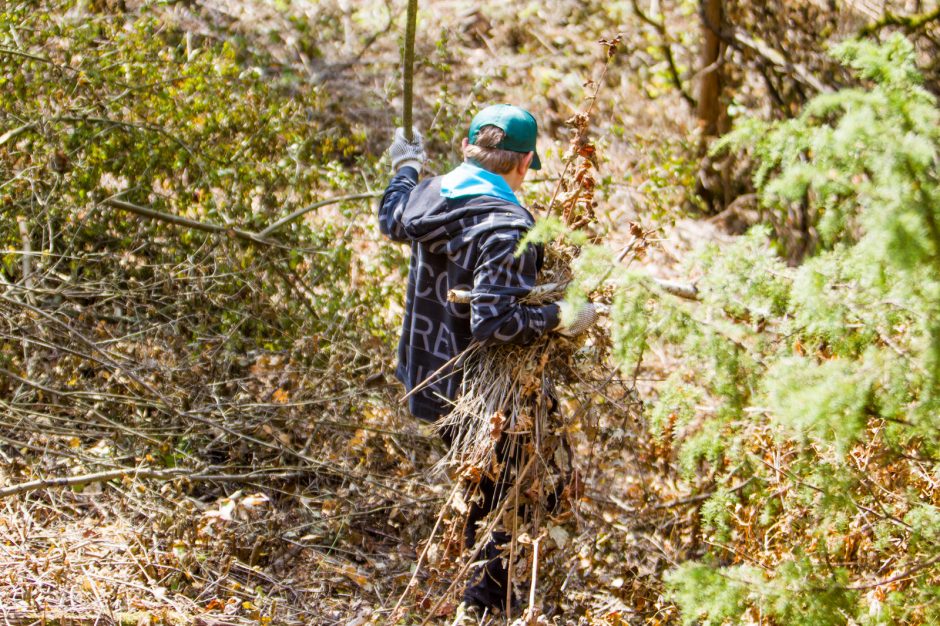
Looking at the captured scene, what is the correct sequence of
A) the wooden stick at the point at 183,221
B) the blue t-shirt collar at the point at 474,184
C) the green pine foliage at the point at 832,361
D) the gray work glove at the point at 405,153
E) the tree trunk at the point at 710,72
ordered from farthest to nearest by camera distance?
the tree trunk at the point at 710,72, the wooden stick at the point at 183,221, the gray work glove at the point at 405,153, the blue t-shirt collar at the point at 474,184, the green pine foliage at the point at 832,361

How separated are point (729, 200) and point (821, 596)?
5.80 meters

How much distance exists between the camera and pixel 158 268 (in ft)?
16.2

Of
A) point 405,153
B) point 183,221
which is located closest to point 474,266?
point 405,153

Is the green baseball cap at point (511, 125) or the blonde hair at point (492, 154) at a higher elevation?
the green baseball cap at point (511, 125)

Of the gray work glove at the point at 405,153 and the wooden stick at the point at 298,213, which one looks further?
the wooden stick at the point at 298,213

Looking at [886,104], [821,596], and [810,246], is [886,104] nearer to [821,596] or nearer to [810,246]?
[821,596]

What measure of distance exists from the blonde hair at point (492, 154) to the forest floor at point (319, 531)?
0.89m

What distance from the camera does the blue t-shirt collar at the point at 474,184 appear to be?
320cm

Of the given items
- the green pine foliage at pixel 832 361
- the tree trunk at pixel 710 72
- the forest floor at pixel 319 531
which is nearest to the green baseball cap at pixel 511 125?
the green pine foliage at pixel 832 361

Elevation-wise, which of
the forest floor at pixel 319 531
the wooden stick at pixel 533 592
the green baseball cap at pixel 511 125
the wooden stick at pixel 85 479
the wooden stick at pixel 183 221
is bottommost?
the forest floor at pixel 319 531

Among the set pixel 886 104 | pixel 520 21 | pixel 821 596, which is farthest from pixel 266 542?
pixel 520 21

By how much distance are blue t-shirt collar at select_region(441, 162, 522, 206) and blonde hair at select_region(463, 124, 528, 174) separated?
0.03m

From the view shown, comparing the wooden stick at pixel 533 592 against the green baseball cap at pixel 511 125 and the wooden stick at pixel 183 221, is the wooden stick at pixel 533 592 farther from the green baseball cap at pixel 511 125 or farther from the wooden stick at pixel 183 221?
the wooden stick at pixel 183 221

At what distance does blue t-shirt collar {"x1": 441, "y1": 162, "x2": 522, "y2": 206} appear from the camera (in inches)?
126
